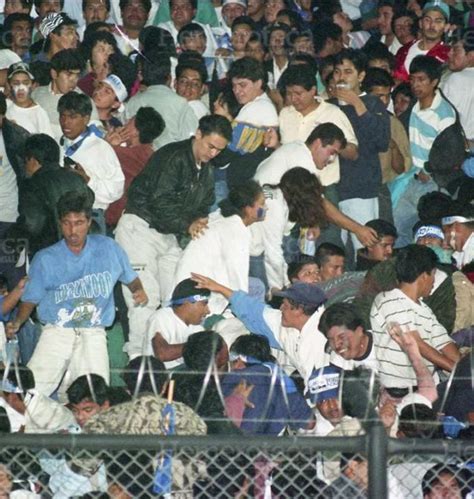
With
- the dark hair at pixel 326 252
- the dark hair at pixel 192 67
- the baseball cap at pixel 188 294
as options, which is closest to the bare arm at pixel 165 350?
the baseball cap at pixel 188 294

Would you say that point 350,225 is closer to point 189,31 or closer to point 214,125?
point 214,125

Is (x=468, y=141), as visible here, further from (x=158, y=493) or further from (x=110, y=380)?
(x=158, y=493)

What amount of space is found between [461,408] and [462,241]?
2467 millimetres

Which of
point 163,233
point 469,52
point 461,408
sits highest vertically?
point 469,52

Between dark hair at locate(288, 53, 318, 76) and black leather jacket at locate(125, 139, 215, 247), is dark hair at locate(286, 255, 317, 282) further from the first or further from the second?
dark hair at locate(288, 53, 318, 76)

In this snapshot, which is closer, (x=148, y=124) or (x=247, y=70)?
(x=148, y=124)

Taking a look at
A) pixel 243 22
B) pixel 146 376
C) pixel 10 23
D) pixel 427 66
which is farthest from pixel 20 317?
pixel 243 22

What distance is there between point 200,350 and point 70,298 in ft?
3.67

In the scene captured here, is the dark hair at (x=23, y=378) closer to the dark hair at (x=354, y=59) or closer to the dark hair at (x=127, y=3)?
the dark hair at (x=354, y=59)

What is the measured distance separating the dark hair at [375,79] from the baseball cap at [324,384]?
13.4 feet

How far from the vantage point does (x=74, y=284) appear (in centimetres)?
1016

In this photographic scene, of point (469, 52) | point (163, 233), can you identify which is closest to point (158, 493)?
point (163, 233)

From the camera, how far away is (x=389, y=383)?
31.2 ft

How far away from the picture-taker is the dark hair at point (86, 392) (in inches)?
354
